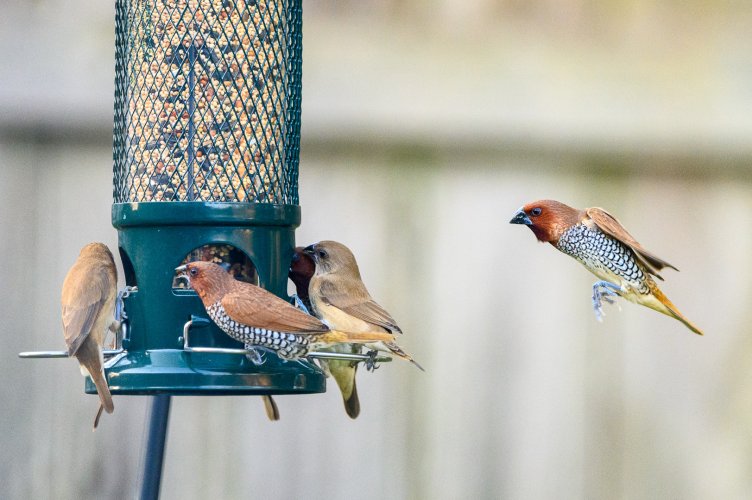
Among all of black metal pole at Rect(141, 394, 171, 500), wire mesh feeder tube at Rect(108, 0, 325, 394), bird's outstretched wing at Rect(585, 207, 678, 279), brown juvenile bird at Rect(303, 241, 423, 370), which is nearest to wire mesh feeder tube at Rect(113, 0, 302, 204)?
wire mesh feeder tube at Rect(108, 0, 325, 394)

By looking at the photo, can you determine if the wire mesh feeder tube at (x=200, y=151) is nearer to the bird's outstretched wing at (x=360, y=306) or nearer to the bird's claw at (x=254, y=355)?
the bird's claw at (x=254, y=355)

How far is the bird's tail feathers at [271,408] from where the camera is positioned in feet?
19.7

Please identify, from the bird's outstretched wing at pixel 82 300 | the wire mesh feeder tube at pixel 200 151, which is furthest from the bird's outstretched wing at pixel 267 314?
the bird's outstretched wing at pixel 82 300

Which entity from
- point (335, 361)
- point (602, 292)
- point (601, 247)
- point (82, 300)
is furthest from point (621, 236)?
point (82, 300)

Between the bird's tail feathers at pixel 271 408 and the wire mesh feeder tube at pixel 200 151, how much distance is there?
448 mm

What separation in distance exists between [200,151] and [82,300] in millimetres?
704

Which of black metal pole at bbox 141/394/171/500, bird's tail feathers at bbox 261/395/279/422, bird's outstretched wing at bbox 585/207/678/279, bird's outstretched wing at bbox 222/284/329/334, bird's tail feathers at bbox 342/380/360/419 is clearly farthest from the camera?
bird's tail feathers at bbox 342/380/360/419

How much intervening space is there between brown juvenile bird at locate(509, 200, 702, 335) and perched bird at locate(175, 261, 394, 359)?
2.81ft

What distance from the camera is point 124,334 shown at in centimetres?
570

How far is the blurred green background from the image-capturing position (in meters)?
6.16

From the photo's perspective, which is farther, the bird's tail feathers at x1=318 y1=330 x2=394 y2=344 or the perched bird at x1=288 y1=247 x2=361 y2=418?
the perched bird at x1=288 y1=247 x2=361 y2=418

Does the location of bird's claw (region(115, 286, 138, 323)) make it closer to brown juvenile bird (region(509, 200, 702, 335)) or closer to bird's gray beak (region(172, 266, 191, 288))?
bird's gray beak (region(172, 266, 191, 288))

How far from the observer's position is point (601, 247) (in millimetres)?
5746

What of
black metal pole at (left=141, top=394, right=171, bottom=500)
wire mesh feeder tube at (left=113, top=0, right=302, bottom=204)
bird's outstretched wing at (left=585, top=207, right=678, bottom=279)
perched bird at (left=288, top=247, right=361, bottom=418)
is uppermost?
wire mesh feeder tube at (left=113, top=0, right=302, bottom=204)
